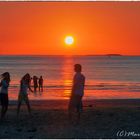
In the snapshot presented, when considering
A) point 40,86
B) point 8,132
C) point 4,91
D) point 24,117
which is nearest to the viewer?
point 8,132

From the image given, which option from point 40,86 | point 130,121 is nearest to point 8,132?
point 130,121

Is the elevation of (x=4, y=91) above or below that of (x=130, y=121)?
above

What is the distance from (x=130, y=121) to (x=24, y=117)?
12.6 feet

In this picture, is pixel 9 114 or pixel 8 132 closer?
pixel 8 132

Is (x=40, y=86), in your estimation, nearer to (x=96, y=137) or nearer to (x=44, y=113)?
(x=44, y=113)

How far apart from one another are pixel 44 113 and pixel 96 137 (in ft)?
18.4

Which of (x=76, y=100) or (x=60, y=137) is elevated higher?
(x=76, y=100)

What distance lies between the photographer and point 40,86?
3741 cm

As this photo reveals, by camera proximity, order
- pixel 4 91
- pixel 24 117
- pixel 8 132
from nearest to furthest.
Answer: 1. pixel 8 132
2. pixel 4 91
3. pixel 24 117

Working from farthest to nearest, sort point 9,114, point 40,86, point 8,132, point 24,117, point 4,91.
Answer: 1. point 40,86
2. point 9,114
3. point 24,117
4. point 4,91
5. point 8,132

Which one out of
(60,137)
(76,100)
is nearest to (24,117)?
(76,100)

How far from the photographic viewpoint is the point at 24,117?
52.4ft

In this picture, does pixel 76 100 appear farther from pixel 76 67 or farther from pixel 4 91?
pixel 4 91

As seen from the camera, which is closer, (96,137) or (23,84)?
(96,137)
